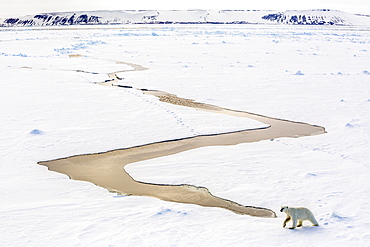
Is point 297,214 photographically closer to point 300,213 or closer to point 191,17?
point 300,213

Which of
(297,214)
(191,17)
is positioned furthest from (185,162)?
(191,17)

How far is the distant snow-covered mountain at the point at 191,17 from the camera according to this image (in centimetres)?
13348

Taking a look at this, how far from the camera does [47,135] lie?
8547 millimetres

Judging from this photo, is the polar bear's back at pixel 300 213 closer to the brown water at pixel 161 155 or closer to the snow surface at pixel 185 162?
the snow surface at pixel 185 162

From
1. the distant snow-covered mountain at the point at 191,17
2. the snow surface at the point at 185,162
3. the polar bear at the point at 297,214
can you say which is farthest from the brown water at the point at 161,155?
the distant snow-covered mountain at the point at 191,17

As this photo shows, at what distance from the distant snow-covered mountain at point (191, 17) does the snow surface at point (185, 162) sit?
12101 centimetres

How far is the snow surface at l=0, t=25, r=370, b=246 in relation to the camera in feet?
15.3

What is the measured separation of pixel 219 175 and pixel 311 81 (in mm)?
10722

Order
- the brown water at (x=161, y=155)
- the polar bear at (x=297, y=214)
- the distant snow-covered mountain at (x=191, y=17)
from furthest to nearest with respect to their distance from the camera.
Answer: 1. the distant snow-covered mountain at (x=191, y=17)
2. the brown water at (x=161, y=155)
3. the polar bear at (x=297, y=214)

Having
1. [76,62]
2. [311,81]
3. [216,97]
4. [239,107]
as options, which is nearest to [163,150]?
[239,107]

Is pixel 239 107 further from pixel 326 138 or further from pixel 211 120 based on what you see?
pixel 326 138

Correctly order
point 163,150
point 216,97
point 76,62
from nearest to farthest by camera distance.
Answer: point 163,150
point 216,97
point 76,62

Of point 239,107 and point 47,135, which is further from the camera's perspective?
point 239,107

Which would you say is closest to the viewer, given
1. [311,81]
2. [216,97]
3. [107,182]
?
[107,182]
